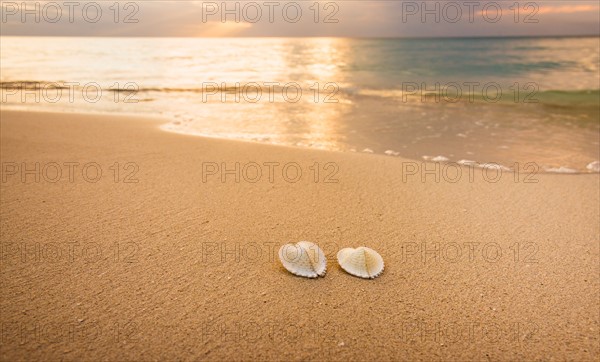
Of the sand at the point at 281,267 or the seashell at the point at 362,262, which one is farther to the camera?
the seashell at the point at 362,262

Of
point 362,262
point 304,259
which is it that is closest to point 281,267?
point 304,259

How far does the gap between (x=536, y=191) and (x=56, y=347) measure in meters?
3.88

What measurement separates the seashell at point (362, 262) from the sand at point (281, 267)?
61mm

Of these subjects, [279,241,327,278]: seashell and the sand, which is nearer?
the sand

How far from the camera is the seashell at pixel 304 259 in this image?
229 cm

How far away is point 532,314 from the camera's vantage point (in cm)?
206

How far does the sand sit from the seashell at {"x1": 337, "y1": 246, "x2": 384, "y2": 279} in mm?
61

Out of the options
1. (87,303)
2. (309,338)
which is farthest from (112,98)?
(309,338)

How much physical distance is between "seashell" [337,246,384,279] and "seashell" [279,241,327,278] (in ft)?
0.42

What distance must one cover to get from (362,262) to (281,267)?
1.61 feet

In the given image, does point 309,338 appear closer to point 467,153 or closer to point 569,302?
point 569,302

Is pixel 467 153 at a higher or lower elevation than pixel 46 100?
lower

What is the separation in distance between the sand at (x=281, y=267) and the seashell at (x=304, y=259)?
0.05 metres

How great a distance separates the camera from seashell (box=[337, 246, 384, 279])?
229cm
